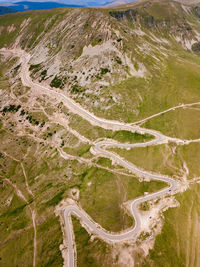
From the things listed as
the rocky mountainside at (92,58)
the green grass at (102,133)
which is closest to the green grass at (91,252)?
the green grass at (102,133)

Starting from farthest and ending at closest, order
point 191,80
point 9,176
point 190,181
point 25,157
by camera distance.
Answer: point 191,80 → point 25,157 → point 9,176 → point 190,181

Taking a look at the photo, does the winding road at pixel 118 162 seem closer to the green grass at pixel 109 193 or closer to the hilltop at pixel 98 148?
the hilltop at pixel 98 148

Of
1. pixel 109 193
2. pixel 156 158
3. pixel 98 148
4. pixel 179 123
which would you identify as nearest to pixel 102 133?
pixel 98 148

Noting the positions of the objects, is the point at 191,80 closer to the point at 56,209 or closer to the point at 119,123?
the point at 119,123

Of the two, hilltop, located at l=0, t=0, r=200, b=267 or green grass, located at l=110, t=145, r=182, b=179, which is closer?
hilltop, located at l=0, t=0, r=200, b=267

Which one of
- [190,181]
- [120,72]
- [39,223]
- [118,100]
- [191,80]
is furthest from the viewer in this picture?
[191,80]

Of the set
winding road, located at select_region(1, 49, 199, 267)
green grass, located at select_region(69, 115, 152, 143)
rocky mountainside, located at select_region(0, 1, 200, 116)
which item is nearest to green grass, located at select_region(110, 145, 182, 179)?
winding road, located at select_region(1, 49, 199, 267)

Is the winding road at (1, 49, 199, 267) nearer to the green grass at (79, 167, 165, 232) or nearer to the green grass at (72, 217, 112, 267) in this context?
the green grass at (72, 217, 112, 267)

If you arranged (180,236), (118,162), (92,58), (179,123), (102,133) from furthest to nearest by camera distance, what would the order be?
1. (92,58)
2. (179,123)
3. (102,133)
4. (118,162)
5. (180,236)

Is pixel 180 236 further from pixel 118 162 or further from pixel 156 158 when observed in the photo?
pixel 118 162

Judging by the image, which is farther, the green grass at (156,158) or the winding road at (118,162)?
the green grass at (156,158)

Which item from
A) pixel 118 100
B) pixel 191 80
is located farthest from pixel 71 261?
pixel 191 80
